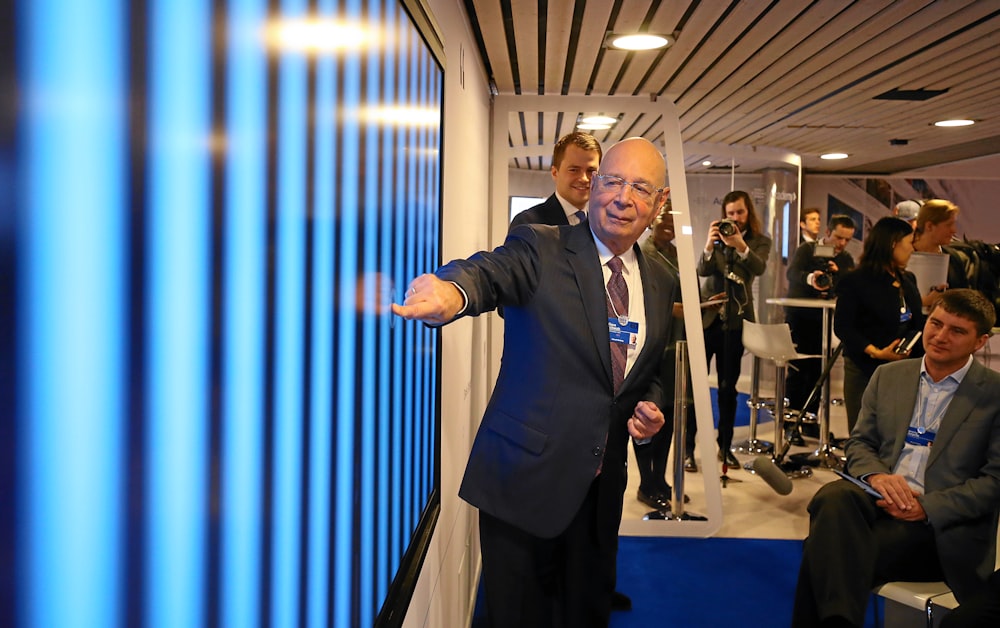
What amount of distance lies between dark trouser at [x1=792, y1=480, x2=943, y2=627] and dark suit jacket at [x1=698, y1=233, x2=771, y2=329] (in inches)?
94.6

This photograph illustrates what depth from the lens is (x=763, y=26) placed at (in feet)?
10.8

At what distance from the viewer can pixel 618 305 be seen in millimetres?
2145

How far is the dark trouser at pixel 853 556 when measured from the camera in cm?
280

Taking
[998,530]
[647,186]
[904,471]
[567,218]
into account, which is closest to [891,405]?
[904,471]

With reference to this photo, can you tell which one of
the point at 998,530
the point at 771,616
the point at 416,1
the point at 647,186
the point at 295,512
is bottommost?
the point at 771,616

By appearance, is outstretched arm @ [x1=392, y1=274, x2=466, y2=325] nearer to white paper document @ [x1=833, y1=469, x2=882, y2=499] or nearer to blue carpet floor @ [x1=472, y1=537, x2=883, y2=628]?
white paper document @ [x1=833, y1=469, x2=882, y2=499]

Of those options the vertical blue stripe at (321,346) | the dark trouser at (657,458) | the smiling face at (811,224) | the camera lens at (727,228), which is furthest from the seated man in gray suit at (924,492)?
the smiling face at (811,224)

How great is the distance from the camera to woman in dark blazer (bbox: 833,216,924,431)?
498 cm

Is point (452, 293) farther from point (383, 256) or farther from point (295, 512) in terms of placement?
point (295, 512)

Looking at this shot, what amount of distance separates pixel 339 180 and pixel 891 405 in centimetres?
294

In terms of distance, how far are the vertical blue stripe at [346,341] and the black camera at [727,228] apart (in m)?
4.71

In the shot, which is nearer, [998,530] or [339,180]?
[339,180]

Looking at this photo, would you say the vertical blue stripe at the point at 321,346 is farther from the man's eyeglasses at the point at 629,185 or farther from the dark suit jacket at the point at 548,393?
the man's eyeglasses at the point at 629,185

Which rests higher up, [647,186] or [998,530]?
[647,186]
